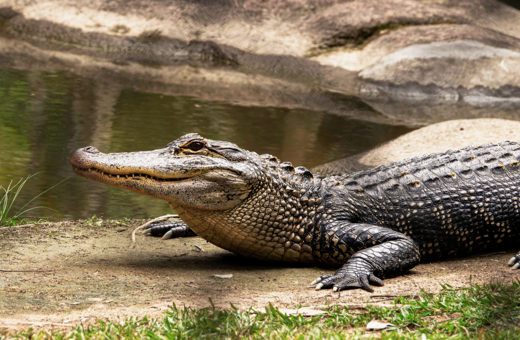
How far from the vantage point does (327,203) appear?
4.28m

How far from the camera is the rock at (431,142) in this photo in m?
7.56

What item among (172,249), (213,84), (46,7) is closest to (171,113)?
(213,84)

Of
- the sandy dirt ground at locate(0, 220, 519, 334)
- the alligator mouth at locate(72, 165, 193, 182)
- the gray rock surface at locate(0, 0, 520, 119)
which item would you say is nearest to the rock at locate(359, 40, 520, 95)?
the gray rock surface at locate(0, 0, 520, 119)

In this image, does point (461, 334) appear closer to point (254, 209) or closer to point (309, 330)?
point (309, 330)

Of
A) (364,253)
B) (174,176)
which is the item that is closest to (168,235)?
(174,176)

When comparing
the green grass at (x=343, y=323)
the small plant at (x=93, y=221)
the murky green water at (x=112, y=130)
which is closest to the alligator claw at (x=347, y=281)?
the green grass at (x=343, y=323)

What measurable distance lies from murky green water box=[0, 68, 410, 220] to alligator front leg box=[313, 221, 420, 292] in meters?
2.89

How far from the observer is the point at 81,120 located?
30.0 feet

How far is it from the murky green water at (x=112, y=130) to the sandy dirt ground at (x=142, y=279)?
4.86 feet

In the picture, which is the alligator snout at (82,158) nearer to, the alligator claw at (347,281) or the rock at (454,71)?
the alligator claw at (347,281)

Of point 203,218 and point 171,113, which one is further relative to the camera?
point 171,113

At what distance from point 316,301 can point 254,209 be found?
3.34 feet

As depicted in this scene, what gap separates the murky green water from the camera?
21.7 ft

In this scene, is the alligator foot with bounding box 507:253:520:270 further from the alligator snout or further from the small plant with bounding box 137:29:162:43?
the small plant with bounding box 137:29:162:43
